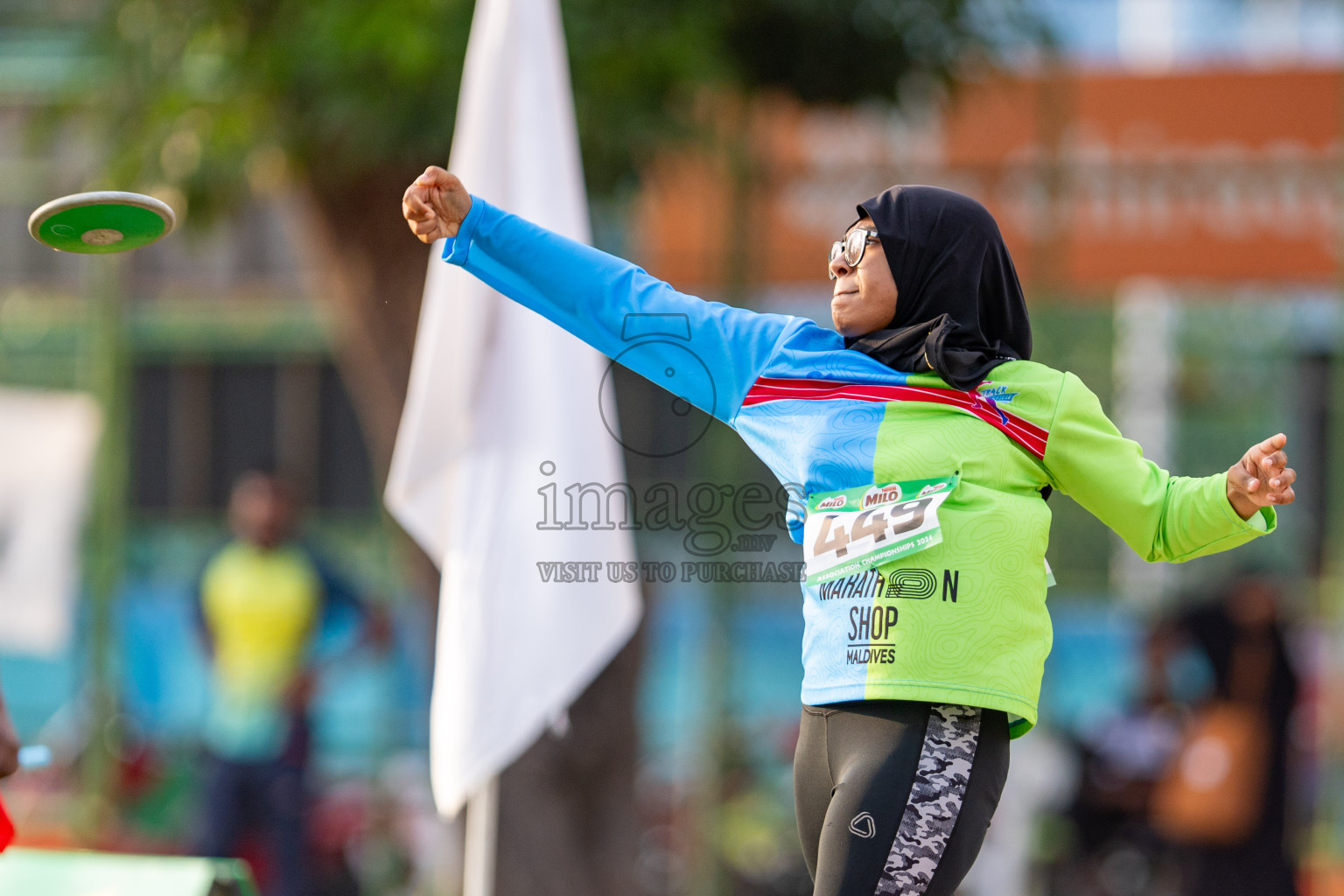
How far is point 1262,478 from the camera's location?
2105 millimetres

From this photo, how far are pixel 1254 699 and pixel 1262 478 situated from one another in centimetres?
421

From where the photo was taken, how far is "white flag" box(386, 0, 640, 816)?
364cm

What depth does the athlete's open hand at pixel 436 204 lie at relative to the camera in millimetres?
2361

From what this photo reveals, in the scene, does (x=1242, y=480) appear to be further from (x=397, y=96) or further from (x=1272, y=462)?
(x=397, y=96)

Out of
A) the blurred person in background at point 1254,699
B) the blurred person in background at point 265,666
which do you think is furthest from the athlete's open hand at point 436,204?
the blurred person in background at point 1254,699

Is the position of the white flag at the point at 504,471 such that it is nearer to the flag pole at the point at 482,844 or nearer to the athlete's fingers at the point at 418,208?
the flag pole at the point at 482,844

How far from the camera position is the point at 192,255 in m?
5.59

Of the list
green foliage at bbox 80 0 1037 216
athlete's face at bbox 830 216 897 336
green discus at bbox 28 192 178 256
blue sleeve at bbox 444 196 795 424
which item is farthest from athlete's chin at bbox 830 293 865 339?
green foliage at bbox 80 0 1037 216

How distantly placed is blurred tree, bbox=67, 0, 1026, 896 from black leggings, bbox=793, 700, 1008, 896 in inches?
113

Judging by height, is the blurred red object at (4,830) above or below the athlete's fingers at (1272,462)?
below

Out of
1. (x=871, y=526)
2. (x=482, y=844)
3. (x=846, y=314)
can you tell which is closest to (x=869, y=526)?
(x=871, y=526)

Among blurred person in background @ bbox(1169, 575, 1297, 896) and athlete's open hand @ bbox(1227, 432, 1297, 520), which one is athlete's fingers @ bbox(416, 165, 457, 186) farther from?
blurred person in background @ bbox(1169, 575, 1297, 896)

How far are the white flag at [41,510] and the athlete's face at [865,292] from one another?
16.4ft

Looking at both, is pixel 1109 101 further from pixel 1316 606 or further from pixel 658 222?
pixel 1316 606
